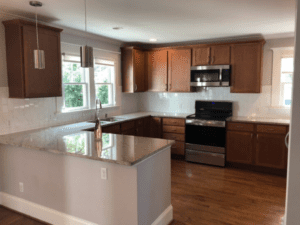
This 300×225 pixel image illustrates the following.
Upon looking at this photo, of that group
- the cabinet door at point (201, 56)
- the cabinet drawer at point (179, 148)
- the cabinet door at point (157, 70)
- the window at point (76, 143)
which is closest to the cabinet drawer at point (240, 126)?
the cabinet drawer at point (179, 148)

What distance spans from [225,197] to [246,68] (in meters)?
2.44

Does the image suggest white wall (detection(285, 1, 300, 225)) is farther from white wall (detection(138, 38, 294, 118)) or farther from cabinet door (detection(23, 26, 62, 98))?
white wall (detection(138, 38, 294, 118))

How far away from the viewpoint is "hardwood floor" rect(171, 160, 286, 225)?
2824 mm

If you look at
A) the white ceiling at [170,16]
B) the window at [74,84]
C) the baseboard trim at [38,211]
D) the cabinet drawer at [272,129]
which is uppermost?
the white ceiling at [170,16]

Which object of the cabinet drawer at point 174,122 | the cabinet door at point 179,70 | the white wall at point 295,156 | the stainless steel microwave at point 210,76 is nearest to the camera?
the white wall at point 295,156

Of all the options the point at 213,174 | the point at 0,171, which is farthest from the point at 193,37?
the point at 0,171

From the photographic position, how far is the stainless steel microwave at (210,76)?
4.70m

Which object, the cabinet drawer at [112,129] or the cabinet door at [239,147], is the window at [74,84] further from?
the cabinet door at [239,147]

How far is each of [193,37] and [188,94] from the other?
4.07 feet

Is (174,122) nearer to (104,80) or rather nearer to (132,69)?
(132,69)

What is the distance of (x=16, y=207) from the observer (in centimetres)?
299

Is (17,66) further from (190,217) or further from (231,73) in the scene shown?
(231,73)

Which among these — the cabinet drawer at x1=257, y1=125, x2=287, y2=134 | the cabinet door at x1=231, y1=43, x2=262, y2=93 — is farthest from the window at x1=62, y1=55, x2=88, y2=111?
the cabinet drawer at x1=257, y1=125, x2=287, y2=134

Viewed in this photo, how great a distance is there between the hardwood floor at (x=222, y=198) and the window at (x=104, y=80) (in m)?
1.94
